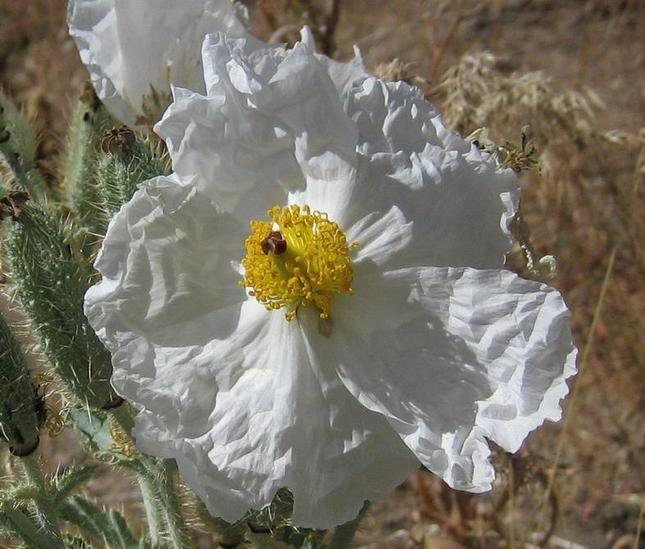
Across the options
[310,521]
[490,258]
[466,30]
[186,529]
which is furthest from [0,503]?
[466,30]

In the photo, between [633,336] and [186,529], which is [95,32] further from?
[633,336]

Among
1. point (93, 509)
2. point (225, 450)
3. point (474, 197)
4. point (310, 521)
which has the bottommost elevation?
point (93, 509)

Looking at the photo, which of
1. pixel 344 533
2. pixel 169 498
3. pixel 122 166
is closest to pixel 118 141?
pixel 122 166

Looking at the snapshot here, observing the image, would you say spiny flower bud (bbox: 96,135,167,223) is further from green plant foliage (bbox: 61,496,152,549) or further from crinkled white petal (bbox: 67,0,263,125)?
green plant foliage (bbox: 61,496,152,549)

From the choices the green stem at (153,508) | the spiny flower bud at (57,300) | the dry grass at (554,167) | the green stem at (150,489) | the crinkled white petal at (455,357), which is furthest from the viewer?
the dry grass at (554,167)

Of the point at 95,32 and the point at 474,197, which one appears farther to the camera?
the point at 95,32

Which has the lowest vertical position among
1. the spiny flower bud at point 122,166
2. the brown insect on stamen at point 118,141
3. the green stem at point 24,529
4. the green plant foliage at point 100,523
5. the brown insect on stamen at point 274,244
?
the green plant foliage at point 100,523

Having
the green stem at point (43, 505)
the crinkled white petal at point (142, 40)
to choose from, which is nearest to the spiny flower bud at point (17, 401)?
the green stem at point (43, 505)

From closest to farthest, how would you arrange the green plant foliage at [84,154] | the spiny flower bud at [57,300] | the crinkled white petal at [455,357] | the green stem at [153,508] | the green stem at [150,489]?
the crinkled white petal at [455,357]
the spiny flower bud at [57,300]
the green stem at [150,489]
the green stem at [153,508]
the green plant foliage at [84,154]

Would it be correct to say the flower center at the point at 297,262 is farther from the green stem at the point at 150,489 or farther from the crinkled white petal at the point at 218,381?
the green stem at the point at 150,489
